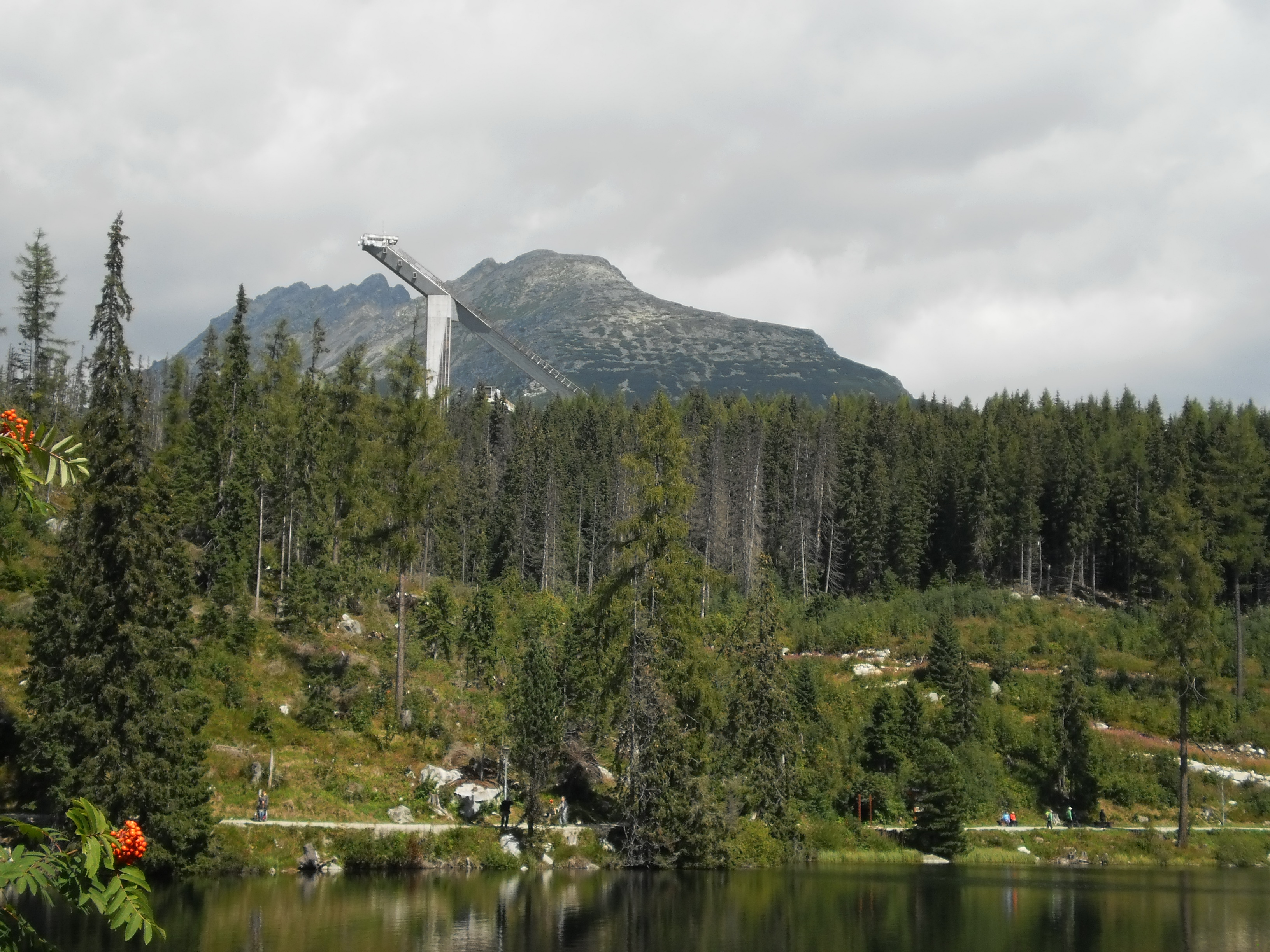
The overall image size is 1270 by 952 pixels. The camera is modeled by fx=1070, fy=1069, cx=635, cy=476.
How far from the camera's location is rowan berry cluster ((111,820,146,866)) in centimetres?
575

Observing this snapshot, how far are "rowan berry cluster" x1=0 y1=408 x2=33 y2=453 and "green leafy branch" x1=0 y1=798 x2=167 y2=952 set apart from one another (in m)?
1.92

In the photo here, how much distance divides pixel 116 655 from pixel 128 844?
30504 mm

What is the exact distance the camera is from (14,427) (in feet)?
18.8

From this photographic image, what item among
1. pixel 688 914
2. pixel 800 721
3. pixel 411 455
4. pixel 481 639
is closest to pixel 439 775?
pixel 481 639

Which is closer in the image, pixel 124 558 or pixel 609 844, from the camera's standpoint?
pixel 124 558

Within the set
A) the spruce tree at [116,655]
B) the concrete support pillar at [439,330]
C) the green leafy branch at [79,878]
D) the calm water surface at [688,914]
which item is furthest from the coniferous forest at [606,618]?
the green leafy branch at [79,878]

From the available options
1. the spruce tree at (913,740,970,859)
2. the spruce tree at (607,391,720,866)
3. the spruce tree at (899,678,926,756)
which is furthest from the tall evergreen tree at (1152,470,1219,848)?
the spruce tree at (607,391,720,866)

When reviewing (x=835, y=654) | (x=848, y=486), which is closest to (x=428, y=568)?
(x=835, y=654)

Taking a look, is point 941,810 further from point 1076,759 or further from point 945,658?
point 945,658

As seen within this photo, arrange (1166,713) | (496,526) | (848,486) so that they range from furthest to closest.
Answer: (848,486)
(496,526)
(1166,713)

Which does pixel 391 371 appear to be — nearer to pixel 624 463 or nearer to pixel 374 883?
pixel 624 463

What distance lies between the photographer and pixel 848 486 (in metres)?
97.8

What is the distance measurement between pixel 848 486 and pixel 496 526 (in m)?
32.1

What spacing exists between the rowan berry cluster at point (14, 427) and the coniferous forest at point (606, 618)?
28.9 m
